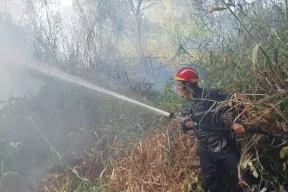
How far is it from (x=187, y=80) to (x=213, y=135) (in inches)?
25.9

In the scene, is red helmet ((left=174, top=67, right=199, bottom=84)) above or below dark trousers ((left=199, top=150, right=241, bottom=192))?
above

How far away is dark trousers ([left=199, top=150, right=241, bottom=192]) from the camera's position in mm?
3670

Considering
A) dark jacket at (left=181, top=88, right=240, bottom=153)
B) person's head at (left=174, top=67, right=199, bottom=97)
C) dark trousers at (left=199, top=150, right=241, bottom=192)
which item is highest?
person's head at (left=174, top=67, right=199, bottom=97)

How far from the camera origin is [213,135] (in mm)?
3668

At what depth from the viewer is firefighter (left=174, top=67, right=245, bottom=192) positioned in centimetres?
366

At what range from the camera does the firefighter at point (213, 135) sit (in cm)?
366

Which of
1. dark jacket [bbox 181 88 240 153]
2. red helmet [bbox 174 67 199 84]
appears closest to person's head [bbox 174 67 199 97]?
A: red helmet [bbox 174 67 199 84]

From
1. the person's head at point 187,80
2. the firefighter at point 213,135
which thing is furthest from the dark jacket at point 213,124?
the person's head at point 187,80

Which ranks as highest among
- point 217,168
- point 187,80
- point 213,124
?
point 187,80

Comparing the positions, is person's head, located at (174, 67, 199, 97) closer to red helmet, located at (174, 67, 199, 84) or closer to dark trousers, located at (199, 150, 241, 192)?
red helmet, located at (174, 67, 199, 84)

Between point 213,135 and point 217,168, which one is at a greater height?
point 213,135

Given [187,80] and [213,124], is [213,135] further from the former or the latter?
[187,80]

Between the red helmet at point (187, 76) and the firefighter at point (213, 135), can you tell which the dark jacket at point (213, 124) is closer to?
the firefighter at point (213, 135)

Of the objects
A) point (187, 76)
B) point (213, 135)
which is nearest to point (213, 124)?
point (213, 135)
